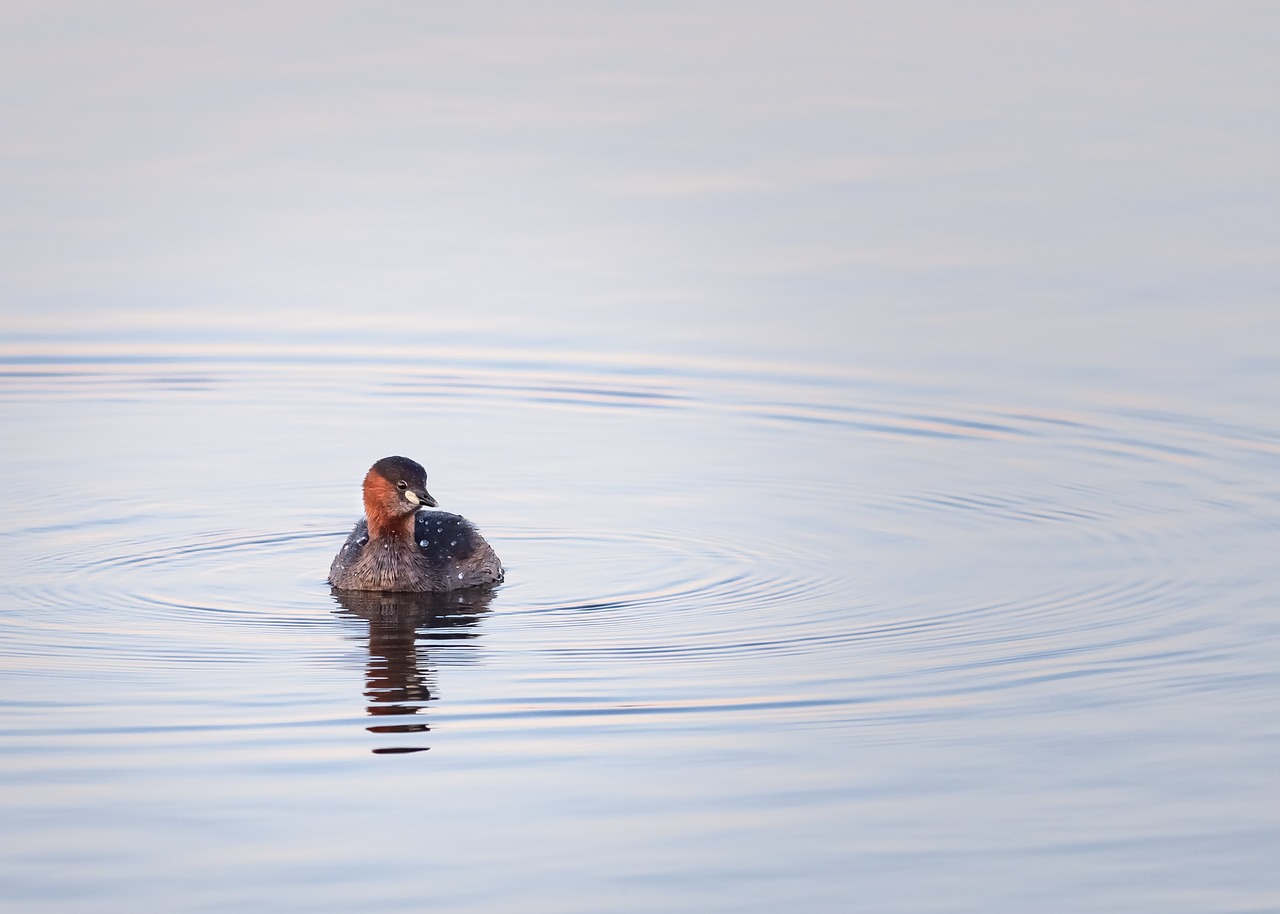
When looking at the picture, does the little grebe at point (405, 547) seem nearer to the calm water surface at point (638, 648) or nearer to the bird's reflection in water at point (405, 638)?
the bird's reflection in water at point (405, 638)

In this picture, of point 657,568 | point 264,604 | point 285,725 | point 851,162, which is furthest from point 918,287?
point 285,725

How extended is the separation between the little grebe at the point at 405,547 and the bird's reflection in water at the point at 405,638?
9cm

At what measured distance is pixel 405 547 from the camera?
14.1m

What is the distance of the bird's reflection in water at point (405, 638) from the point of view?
10953mm

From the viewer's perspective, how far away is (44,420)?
57.3 feet

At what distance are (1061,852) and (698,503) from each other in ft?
21.6

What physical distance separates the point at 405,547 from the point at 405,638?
1.38 metres

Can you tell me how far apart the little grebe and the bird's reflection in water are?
91 mm

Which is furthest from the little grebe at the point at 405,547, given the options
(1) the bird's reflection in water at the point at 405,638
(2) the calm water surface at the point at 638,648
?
(2) the calm water surface at the point at 638,648

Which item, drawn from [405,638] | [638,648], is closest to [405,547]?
[405,638]

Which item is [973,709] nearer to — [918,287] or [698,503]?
[698,503]

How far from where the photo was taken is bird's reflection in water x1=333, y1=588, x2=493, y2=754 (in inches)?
431

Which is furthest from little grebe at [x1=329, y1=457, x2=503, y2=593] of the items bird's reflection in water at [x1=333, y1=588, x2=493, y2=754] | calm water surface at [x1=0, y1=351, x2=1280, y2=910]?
calm water surface at [x1=0, y1=351, x2=1280, y2=910]

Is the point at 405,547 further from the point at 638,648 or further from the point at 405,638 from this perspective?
the point at 638,648
